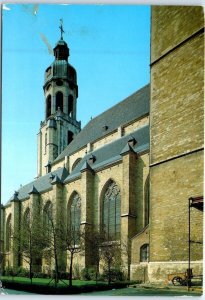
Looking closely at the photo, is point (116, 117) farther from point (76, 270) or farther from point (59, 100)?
point (76, 270)

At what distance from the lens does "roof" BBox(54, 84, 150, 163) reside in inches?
784

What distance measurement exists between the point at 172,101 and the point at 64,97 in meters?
20.2

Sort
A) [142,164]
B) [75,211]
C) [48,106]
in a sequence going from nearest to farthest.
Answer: [142,164]
[75,211]
[48,106]

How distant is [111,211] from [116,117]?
710 cm

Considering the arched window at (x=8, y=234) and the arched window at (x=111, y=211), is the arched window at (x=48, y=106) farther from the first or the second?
the arched window at (x=111, y=211)

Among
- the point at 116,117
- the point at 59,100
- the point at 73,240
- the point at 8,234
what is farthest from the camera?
the point at 59,100

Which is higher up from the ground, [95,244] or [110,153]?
[110,153]

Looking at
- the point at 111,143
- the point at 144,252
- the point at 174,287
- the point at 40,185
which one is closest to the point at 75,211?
the point at 111,143

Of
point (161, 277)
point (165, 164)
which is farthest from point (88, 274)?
point (165, 164)

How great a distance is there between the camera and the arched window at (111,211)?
15633 millimetres

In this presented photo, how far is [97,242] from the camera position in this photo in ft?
46.1

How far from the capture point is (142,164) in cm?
1565

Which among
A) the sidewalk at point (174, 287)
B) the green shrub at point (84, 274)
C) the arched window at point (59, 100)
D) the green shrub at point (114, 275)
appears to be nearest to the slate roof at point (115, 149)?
the green shrub at point (84, 274)

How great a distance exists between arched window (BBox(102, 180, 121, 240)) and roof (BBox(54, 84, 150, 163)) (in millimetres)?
4714
